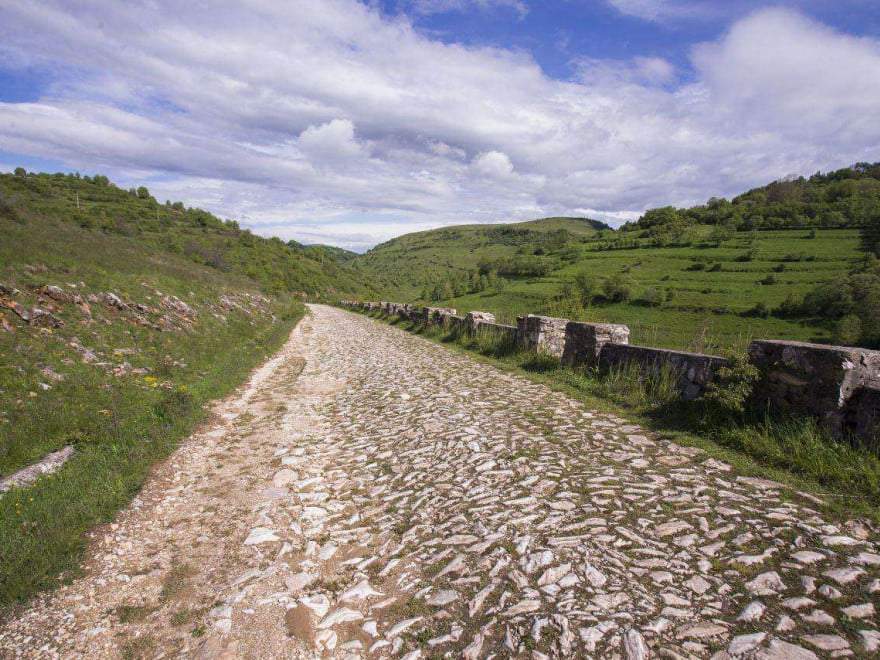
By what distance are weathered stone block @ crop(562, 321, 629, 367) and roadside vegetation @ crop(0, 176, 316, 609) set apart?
7673 mm

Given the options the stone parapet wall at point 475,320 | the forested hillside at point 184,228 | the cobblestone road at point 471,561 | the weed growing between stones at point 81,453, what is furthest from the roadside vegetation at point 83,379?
the forested hillside at point 184,228

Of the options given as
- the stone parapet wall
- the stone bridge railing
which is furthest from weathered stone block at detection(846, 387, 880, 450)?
the stone parapet wall

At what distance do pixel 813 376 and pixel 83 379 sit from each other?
1056 centimetres

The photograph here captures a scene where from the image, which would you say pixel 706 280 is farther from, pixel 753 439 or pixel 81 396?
pixel 81 396

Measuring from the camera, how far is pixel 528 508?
4016mm

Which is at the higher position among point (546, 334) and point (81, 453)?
point (546, 334)

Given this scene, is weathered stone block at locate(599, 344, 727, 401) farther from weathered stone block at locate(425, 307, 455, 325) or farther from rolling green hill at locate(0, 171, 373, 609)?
weathered stone block at locate(425, 307, 455, 325)

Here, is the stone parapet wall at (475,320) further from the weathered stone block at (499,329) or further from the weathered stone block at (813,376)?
the weathered stone block at (813,376)

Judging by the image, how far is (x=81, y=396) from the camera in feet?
22.2

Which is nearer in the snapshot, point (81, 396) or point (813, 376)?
point (813, 376)

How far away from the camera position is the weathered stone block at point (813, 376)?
468 centimetres

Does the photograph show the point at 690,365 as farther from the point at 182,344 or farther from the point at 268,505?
the point at 182,344

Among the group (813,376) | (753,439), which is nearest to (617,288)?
(813,376)

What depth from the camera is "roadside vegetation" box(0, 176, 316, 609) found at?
4.01m
